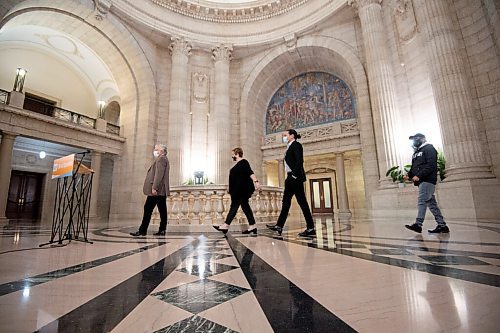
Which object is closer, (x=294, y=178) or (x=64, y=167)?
(x=64, y=167)

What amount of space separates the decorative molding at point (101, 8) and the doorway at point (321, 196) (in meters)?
13.8

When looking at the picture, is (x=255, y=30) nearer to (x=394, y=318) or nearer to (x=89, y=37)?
(x=89, y=37)

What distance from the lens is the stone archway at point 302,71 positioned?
939cm

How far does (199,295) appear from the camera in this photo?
3.26 ft

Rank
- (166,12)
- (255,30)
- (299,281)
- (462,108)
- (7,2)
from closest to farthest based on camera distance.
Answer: (299,281) < (462,108) < (7,2) < (166,12) < (255,30)

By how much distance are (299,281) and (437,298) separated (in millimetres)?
528

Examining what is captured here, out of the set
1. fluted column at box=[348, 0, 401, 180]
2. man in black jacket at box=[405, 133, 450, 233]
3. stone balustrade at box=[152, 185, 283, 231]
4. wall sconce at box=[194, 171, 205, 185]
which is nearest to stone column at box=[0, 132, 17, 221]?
wall sconce at box=[194, 171, 205, 185]

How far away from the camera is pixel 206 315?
0.78 meters

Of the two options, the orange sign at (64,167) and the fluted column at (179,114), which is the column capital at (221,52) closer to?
the fluted column at (179,114)

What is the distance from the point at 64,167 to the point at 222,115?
935 centimetres

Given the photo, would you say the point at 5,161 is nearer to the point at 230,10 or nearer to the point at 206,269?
the point at 206,269

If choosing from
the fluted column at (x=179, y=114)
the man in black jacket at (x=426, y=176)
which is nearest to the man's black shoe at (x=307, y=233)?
the man in black jacket at (x=426, y=176)

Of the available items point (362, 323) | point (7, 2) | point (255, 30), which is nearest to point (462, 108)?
point (362, 323)

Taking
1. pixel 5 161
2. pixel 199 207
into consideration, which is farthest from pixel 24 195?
pixel 199 207
